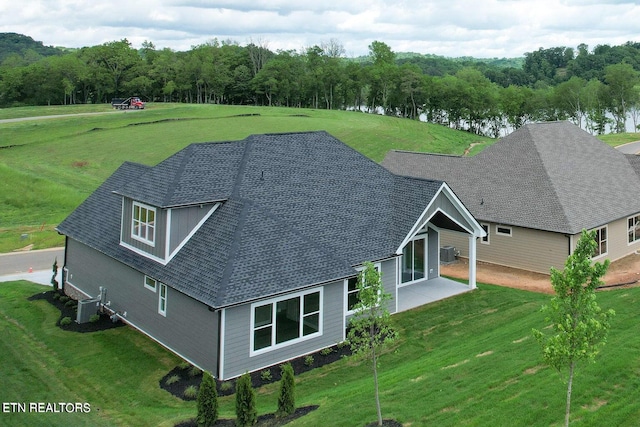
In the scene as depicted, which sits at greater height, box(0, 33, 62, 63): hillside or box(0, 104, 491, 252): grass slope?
box(0, 33, 62, 63): hillside

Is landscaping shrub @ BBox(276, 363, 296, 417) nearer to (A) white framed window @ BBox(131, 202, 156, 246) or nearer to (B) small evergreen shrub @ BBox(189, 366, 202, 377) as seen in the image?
(B) small evergreen shrub @ BBox(189, 366, 202, 377)

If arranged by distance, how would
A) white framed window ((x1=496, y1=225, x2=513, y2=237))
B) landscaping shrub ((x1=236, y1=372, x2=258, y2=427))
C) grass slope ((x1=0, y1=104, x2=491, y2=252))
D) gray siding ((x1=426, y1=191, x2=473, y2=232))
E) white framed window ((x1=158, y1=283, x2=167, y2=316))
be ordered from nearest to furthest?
landscaping shrub ((x1=236, y1=372, x2=258, y2=427)) < white framed window ((x1=158, y1=283, x2=167, y2=316)) < gray siding ((x1=426, y1=191, x2=473, y2=232)) < white framed window ((x1=496, y1=225, x2=513, y2=237)) < grass slope ((x1=0, y1=104, x2=491, y2=252))

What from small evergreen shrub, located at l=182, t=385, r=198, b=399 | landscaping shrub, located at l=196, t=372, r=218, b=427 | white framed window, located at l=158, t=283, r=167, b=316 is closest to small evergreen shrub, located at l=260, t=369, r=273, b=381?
small evergreen shrub, located at l=182, t=385, r=198, b=399

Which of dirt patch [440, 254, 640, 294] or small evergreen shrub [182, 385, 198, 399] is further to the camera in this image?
dirt patch [440, 254, 640, 294]

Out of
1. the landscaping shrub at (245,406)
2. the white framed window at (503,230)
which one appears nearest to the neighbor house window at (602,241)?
the white framed window at (503,230)

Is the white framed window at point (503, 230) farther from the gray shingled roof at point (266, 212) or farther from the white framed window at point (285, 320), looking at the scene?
the white framed window at point (285, 320)

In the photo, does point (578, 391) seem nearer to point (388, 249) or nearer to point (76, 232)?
point (388, 249)
